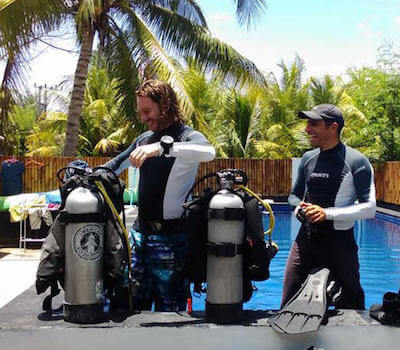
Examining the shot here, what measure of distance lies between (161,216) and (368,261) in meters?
8.02

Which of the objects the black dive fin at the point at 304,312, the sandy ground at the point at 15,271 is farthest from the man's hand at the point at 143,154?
the sandy ground at the point at 15,271

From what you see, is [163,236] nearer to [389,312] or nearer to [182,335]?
[182,335]

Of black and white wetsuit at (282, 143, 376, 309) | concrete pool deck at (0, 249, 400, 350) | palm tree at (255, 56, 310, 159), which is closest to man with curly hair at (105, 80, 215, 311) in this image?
concrete pool deck at (0, 249, 400, 350)

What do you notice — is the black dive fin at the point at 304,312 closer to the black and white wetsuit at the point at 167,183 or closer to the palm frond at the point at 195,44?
the black and white wetsuit at the point at 167,183

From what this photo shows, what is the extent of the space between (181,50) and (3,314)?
11728 mm

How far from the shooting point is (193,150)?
8.22 ft

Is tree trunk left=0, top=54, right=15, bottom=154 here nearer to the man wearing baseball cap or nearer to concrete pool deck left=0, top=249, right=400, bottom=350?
the man wearing baseball cap

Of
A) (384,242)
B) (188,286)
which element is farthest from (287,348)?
(384,242)

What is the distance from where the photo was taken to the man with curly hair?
2725 millimetres

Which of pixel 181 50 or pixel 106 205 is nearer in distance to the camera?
Answer: pixel 106 205

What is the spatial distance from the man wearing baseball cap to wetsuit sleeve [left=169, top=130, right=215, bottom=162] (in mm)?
657

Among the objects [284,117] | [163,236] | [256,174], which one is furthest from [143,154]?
[284,117]

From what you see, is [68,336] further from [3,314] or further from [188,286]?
[188,286]

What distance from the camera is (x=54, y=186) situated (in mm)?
17188
